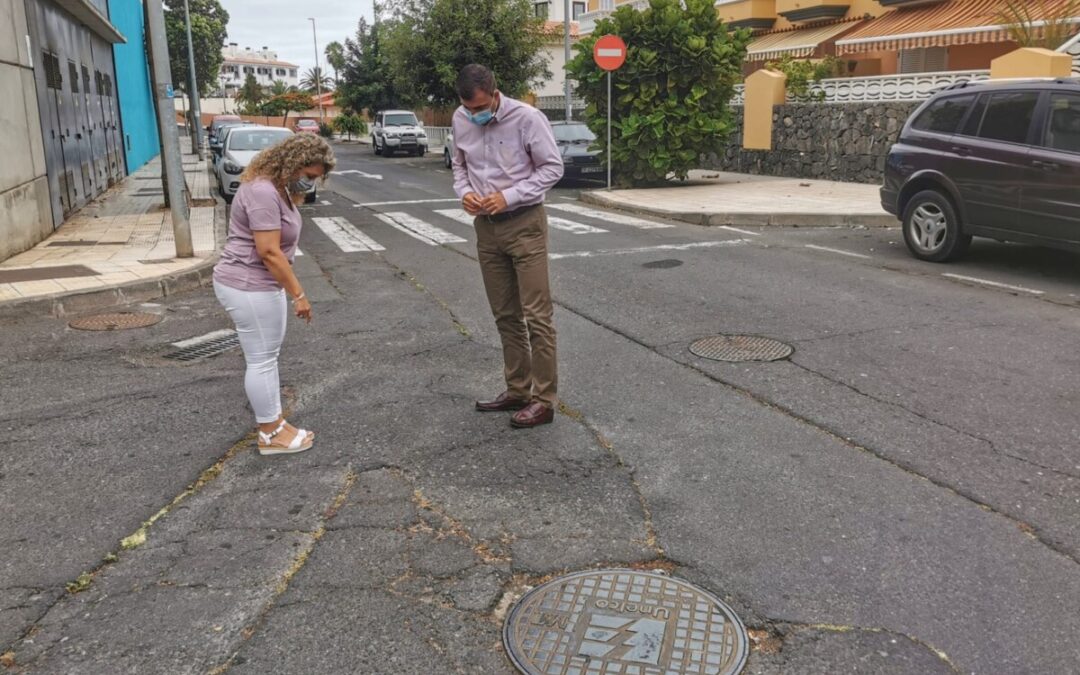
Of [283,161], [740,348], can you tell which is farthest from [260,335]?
[740,348]

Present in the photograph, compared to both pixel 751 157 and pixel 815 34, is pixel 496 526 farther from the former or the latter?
pixel 815 34

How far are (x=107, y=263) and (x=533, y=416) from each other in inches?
272

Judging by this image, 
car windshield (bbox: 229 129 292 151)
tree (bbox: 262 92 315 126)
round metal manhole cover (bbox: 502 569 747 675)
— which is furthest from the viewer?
tree (bbox: 262 92 315 126)

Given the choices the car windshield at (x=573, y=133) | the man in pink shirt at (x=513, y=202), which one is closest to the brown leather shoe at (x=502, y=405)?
the man in pink shirt at (x=513, y=202)

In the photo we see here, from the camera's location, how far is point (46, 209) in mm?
11961

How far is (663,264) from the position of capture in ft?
31.8

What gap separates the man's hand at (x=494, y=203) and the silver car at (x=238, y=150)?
469 inches

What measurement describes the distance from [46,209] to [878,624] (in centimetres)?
1222

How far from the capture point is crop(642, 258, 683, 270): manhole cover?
31.2 feet

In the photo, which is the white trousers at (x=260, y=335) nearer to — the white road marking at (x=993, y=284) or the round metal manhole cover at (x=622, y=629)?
the round metal manhole cover at (x=622, y=629)

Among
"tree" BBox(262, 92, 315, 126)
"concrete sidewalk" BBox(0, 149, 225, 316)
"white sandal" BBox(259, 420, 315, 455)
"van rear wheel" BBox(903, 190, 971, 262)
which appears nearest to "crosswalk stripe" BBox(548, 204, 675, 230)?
"van rear wheel" BBox(903, 190, 971, 262)

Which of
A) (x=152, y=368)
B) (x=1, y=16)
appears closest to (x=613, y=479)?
(x=152, y=368)

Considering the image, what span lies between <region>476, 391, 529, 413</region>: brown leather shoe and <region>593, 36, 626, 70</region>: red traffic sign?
507 inches

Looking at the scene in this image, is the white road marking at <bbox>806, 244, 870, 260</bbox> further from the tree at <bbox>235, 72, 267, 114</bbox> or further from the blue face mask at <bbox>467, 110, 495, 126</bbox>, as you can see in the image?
the tree at <bbox>235, 72, 267, 114</bbox>
